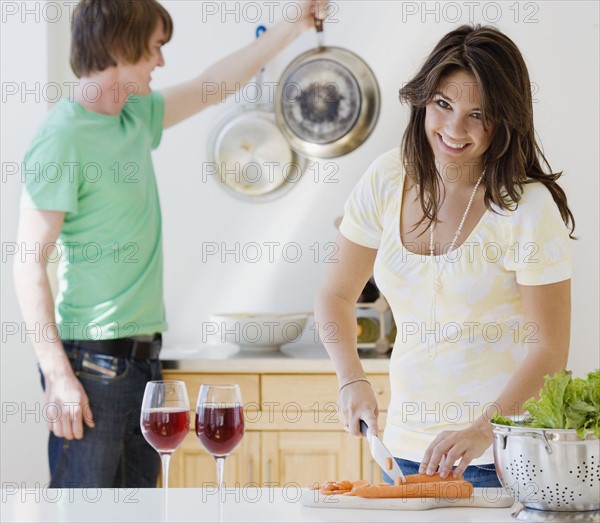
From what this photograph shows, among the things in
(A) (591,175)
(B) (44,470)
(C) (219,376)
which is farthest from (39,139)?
(A) (591,175)

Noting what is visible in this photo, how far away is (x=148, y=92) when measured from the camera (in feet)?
7.85

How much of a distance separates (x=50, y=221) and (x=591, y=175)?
1915 mm

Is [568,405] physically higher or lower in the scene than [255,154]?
lower

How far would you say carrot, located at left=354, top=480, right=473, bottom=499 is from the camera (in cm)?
134

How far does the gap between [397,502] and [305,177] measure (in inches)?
80.2

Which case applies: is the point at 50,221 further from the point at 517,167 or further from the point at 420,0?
the point at 420,0

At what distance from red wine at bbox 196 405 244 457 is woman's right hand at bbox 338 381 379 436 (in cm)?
31

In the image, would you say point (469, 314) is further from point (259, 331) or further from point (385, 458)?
point (259, 331)

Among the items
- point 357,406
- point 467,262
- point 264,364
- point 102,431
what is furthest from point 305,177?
point 357,406

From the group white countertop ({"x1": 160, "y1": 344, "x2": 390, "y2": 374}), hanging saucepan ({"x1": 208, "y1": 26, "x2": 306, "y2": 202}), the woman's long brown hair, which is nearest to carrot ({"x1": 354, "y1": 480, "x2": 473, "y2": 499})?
the woman's long brown hair

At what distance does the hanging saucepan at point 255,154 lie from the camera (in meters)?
3.25

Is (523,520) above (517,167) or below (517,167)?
below

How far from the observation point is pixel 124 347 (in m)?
2.22

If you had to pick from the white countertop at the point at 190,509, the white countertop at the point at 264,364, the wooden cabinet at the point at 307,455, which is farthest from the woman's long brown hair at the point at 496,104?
the wooden cabinet at the point at 307,455
